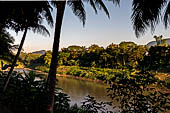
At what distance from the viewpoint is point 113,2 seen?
316cm

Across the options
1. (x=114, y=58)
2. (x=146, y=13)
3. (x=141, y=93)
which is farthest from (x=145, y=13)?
Answer: (x=114, y=58)

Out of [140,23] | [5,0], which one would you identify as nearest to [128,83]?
[140,23]

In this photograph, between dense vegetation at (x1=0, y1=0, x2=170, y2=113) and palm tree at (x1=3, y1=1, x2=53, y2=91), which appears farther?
palm tree at (x1=3, y1=1, x2=53, y2=91)

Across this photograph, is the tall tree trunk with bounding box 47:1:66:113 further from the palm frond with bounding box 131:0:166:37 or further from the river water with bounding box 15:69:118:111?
the river water with bounding box 15:69:118:111

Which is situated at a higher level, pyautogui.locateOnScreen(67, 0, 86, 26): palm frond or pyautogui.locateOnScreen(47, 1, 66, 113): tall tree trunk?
pyautogui.locateOnScreen(67, 0, 86, 26): palm frond

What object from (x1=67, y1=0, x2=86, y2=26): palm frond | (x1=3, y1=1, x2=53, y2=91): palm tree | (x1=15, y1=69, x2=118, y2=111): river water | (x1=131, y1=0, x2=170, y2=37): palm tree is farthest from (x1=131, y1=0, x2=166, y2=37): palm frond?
(x1=15, y1=69, x2=118, y2=111): river water

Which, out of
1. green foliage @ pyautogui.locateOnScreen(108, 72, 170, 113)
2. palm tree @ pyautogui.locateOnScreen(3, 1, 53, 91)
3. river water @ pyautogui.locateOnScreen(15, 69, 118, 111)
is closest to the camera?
green foliage @ pyautogui.locateOnScreen(108, 72, 170, 113)

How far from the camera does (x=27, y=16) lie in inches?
201

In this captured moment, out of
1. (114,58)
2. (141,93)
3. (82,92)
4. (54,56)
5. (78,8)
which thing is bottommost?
(82,92)

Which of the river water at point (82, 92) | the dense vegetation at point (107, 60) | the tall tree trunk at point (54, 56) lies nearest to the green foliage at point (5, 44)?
the dense vegetation at point (107, 60)

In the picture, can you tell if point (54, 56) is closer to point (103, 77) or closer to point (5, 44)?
point (103, 77)

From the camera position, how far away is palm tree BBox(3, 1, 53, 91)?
4.42 meters

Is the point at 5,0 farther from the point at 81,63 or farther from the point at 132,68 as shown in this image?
the point at 81,63

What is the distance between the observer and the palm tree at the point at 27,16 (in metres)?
4.42
